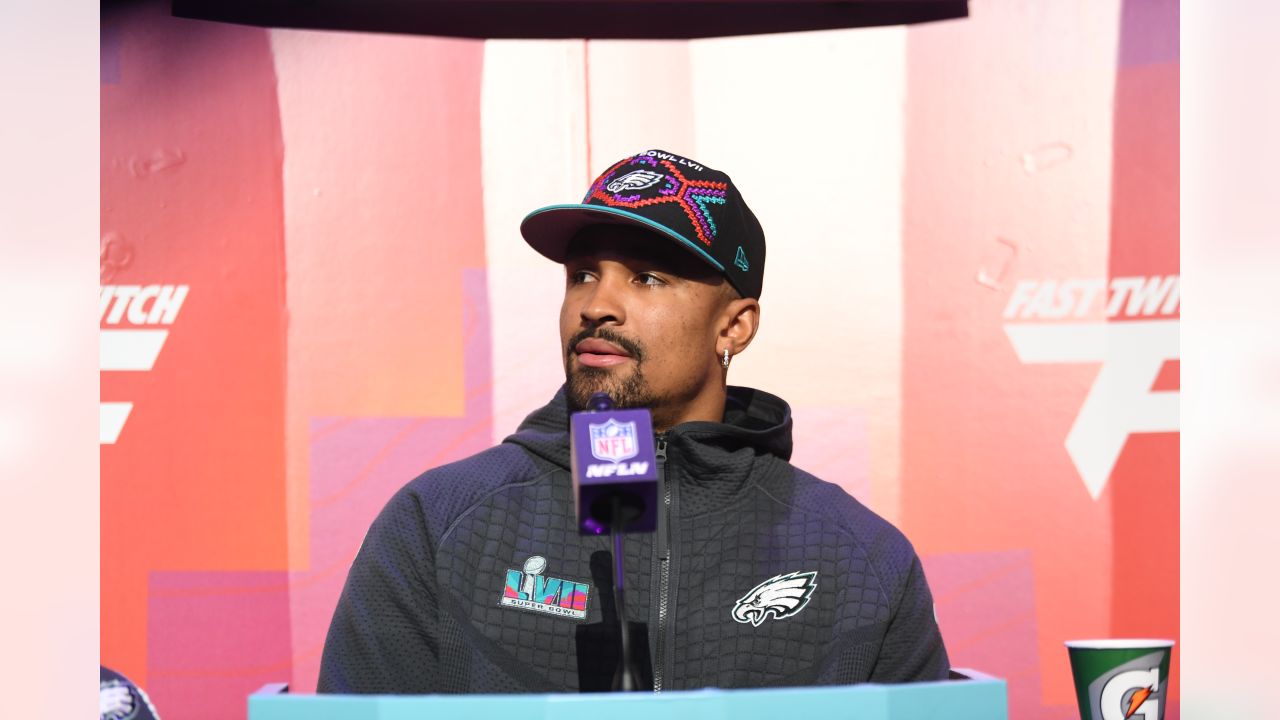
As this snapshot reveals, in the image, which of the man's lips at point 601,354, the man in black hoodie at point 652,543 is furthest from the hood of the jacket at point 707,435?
the man's lips at point 601,354

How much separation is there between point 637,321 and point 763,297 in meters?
1.14

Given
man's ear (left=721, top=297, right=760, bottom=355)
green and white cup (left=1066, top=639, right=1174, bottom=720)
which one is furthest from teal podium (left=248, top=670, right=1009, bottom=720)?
green and white cup (left=1066, top=639, right=1174, bottom=720)

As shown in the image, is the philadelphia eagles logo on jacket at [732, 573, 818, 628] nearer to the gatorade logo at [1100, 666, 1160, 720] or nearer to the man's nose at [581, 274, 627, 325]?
the man's nose at [581, 274, 627, 325]

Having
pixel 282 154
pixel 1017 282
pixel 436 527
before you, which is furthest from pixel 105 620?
pixel 1017 282

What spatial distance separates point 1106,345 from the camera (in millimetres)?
3105

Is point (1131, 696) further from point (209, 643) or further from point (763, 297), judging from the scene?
point (209, 643)

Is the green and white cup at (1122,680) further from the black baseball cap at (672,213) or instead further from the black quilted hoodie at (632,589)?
the black baseball cap at (672,213)

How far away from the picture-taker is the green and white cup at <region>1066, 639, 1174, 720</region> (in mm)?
2426

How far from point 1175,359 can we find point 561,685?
197 cm

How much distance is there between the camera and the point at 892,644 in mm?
1939

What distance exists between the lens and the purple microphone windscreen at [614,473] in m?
1.30

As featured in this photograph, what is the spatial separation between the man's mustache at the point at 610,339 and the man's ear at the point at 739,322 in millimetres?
213
